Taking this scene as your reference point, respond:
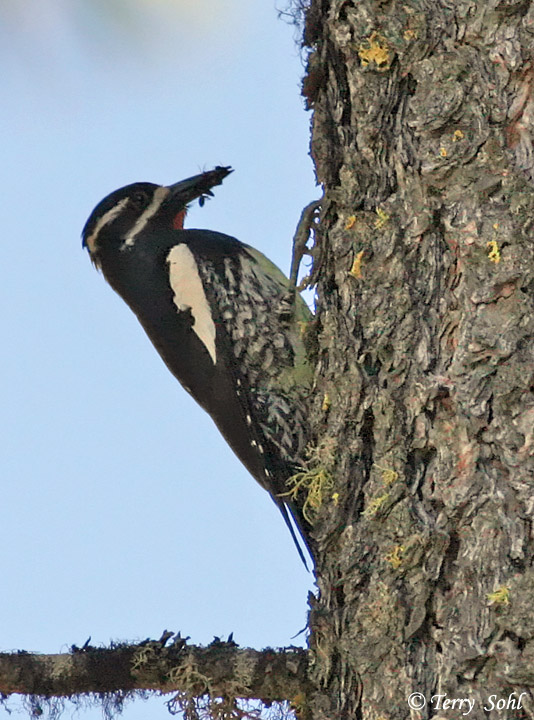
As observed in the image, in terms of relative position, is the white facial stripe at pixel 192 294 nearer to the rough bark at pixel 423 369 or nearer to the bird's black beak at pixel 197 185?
the bird's black beak at pixel 197 185

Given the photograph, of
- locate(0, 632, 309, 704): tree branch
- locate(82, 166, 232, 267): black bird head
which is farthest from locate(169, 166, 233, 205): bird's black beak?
locate(0, 632, 309, 704): tree branch

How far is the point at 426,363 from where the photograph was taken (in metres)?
2.32

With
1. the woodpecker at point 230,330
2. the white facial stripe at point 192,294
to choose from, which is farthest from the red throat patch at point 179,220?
the white facial stripe at point 192,294

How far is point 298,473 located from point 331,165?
94 cm

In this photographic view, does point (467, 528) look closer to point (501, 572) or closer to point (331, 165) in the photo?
point (501, 572)

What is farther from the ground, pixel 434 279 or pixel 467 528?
pixel 434 279

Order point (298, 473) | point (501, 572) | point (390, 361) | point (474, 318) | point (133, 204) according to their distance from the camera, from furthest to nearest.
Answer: point (133, 204), point (298, 473), point (390, 361), point (474, 318), point (501, 572)

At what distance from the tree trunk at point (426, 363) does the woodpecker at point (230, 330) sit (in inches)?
27.1

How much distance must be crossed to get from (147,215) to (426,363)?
211 cm

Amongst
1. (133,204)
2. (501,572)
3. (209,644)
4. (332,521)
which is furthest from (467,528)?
(133,204)

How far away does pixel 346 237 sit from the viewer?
2629 mm

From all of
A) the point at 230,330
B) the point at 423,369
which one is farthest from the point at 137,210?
the point at 423,369

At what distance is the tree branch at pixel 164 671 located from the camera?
2.53 meters

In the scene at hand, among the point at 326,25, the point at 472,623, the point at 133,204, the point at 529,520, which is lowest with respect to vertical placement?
the point at 472,623
